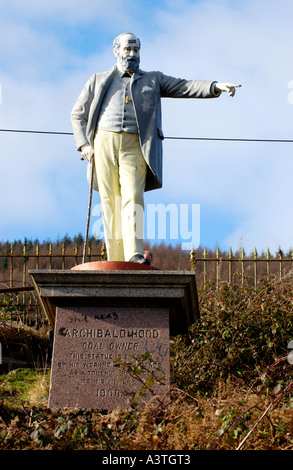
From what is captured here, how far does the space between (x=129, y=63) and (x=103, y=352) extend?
2.87 meters

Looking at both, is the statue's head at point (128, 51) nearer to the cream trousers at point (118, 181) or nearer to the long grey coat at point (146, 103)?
the long grey coat at point (146, 103)

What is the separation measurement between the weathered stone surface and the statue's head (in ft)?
8.17

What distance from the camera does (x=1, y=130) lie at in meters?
12.7

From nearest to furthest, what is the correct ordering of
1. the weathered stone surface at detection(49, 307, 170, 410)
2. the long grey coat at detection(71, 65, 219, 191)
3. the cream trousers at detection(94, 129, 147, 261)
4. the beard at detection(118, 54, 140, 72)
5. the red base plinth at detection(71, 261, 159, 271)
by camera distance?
the weathered stone surface at detection(49, 307, 170, 410) → the red base plinth at detection(71, 261, 159, 271) → the cream trousers at detection(94, 129, 147, 261) → the long grey coat at detection(71, 65, 219, 191) → the beard at detection(118, 54, 140, 72)

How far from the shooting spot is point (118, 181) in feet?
22.6

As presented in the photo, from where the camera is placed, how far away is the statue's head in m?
6.88

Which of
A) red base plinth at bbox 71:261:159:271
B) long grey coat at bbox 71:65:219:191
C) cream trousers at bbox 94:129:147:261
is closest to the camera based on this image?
red base plinth at bbox 71:261:159:271

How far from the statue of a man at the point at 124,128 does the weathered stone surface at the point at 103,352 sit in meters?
0.91

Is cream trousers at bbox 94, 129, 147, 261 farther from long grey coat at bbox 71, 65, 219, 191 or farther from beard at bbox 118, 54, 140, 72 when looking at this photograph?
beard at bbox 118, 54, 140, 72

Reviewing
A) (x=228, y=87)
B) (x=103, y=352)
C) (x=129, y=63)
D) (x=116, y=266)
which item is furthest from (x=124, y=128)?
(x=103, y=352)

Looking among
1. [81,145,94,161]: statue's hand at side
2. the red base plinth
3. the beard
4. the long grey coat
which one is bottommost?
the red base plinth

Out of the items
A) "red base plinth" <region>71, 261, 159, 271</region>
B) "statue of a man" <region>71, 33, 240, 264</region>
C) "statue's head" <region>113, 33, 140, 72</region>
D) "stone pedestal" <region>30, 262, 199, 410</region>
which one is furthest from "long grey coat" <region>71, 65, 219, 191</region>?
"stone pedestal" <region>30, 262, 199, 410</region>
